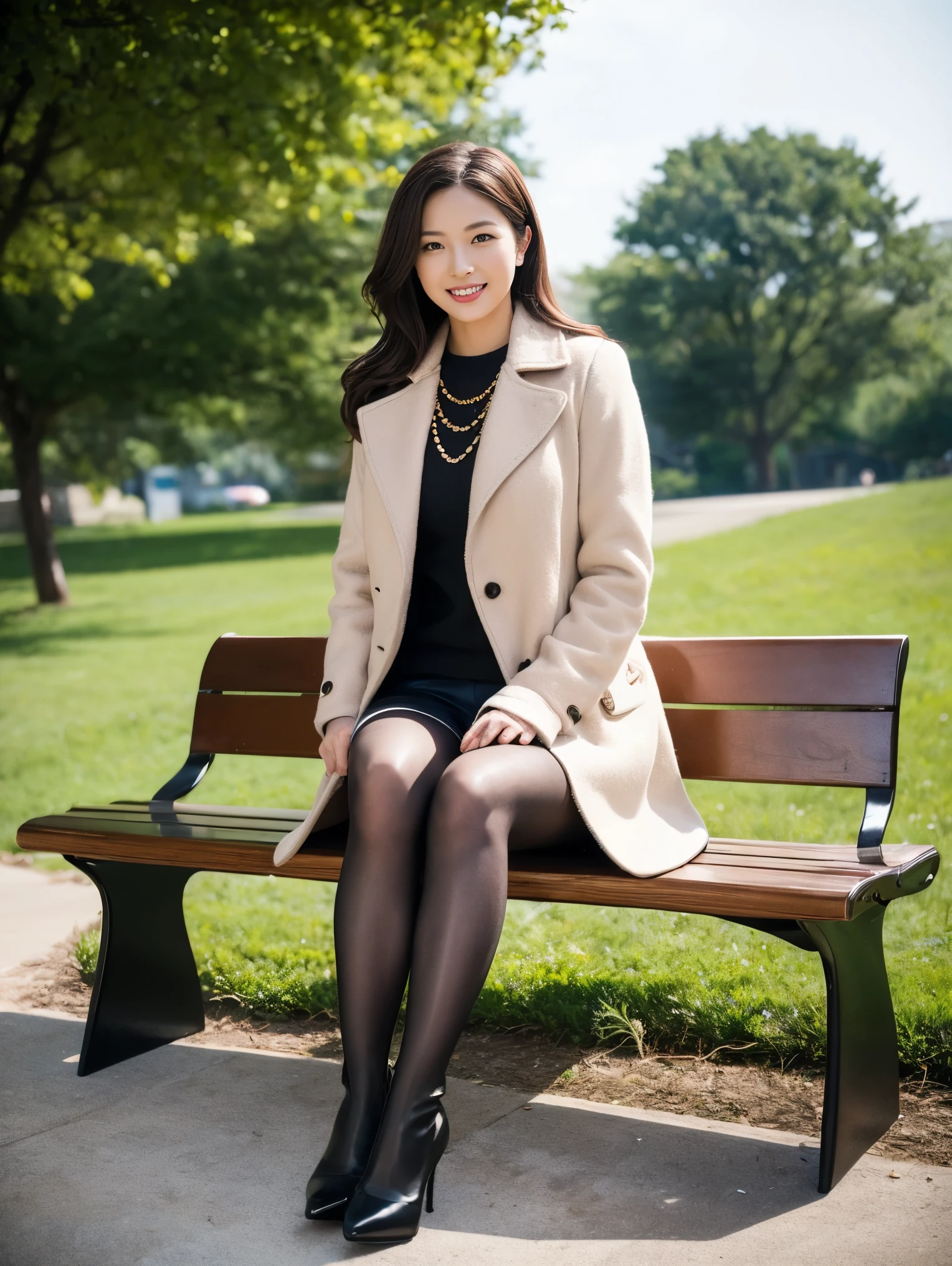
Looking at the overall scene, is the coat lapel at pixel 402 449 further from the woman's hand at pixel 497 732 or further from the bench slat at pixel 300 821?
the bench slat at pixel 300 821

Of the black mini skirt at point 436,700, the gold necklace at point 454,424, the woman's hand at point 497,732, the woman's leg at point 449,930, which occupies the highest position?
the gold necklace at point 454,424

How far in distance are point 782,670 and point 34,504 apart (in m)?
14.7

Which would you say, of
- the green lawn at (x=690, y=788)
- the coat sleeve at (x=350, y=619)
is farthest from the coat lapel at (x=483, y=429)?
the green lawn at (x=690, y=788)

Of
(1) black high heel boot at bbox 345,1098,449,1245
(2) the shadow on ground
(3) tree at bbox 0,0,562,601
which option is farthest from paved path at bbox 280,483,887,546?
(1) black high heel boot at bbox 345,1098,449,1245

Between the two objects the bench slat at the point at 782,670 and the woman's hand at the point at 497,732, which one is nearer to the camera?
the woman's hand at the point at 497,732

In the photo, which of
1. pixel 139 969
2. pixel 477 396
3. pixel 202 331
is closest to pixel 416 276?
pixel 477 396

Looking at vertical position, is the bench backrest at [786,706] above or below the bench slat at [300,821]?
above

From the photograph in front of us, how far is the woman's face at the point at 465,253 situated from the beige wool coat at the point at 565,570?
0.45 ft

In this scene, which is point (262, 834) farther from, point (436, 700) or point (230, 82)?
point (230, 82)

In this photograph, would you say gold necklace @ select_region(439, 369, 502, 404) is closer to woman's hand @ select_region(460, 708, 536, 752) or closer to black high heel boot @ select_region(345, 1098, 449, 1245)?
woman's hand @ select_region(460, 708, 536, 752)

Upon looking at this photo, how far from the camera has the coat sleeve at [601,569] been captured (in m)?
2.78

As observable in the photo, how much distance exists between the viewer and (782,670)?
10.2ft

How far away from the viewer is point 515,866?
271 cm

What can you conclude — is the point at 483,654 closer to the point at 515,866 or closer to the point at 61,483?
the point at 515,866
